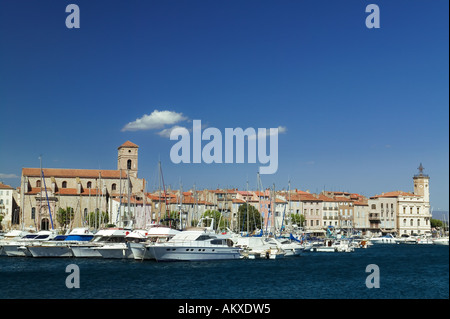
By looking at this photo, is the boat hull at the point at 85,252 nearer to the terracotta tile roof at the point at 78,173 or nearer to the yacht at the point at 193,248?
the yacht at the point at 193,248

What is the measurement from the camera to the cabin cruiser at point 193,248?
38062mm

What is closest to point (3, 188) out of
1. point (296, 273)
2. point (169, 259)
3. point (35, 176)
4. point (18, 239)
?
point (35, 176)

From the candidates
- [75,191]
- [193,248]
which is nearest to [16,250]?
[193,248]

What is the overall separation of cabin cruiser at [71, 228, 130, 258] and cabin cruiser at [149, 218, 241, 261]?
22.0ft

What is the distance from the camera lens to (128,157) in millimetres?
98188

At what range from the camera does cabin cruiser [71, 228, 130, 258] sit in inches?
1689

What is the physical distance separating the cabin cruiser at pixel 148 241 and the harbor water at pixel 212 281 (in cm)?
85

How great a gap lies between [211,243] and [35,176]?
2407 inches

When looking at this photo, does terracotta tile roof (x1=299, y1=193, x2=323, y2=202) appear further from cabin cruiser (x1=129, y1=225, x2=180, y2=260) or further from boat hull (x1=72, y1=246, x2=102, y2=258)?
boat hull (x1=72, y1=246, x2=102, y2=258)

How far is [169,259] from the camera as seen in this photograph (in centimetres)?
3806

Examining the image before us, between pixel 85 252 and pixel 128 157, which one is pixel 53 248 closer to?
pixel 85 252

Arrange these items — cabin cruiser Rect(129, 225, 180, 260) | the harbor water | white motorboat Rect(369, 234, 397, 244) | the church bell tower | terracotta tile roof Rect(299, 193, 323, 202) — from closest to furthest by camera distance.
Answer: the harbor water → cabin cruiser Rect(129, 225, 180, 260) → white motorboat Rect(369, 234, 397, 244) → the church bell tower → terracotta tile roof Rect(299, 193, 323, 202)

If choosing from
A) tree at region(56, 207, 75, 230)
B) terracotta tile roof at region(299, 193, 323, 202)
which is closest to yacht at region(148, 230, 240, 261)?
tree at region(56, 207, 75, 230)
